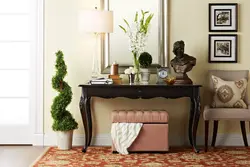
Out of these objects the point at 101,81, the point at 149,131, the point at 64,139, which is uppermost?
the point at 101,81

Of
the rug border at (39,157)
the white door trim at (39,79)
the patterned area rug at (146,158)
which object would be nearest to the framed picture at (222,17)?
the patterned area rug at (146,158)

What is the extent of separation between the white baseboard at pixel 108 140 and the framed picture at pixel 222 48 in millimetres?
947

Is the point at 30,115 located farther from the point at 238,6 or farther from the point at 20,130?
the point at 238,6

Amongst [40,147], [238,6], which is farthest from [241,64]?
[40,147]

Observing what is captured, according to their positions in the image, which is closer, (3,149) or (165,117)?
(165,117)

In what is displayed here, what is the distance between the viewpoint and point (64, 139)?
557 centimetres

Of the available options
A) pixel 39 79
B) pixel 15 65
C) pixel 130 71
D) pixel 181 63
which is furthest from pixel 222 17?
pixel 15 65

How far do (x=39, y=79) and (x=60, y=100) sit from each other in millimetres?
564

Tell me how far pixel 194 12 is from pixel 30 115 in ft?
7.89

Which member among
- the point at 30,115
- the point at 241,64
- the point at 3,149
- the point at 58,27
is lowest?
the point at 3,149

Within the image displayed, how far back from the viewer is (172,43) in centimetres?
591

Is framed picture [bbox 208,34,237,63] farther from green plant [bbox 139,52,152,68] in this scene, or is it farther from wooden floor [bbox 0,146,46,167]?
wooden floor [bbox 0,146,46,167]

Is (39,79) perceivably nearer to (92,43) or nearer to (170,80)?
(92,43)

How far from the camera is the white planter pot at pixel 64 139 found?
557 centimetres
